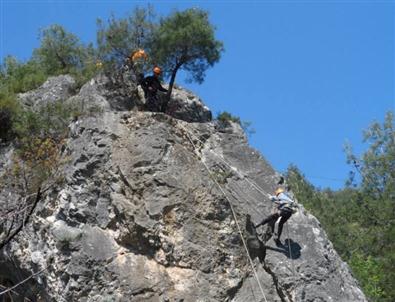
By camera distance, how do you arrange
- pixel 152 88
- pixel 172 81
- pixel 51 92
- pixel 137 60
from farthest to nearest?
pixel 51 92 → pixel 137 60 → pixel 172 81 → pixel 152 88

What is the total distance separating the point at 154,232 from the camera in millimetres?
14648

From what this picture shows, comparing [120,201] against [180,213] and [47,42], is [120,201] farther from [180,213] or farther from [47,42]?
[47,42]

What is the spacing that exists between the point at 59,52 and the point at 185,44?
9078 millimetres

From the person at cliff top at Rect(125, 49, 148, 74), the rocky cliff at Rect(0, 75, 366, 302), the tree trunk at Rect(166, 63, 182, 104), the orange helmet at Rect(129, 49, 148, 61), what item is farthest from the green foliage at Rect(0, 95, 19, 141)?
the tree trunk at Rect(166, 63, 182, 104)

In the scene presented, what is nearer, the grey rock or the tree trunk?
the tree trunk

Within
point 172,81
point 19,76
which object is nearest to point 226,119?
point 172,81

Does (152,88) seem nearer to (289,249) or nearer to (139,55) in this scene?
(139,55)

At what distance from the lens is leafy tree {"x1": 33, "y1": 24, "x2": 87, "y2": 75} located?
2591 centimetres

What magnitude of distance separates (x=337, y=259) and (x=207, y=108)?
23.2ft

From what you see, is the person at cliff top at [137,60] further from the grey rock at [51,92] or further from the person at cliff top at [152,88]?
the grey rock at [51,92]

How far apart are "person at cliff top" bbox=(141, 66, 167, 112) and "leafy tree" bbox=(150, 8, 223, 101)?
0.59 meters

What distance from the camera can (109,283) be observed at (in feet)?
45.7

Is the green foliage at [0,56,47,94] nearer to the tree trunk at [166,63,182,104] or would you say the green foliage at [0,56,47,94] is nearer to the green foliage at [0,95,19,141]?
the green foliage at [0,95,19,141]

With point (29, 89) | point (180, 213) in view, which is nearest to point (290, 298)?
point (180, 213)
